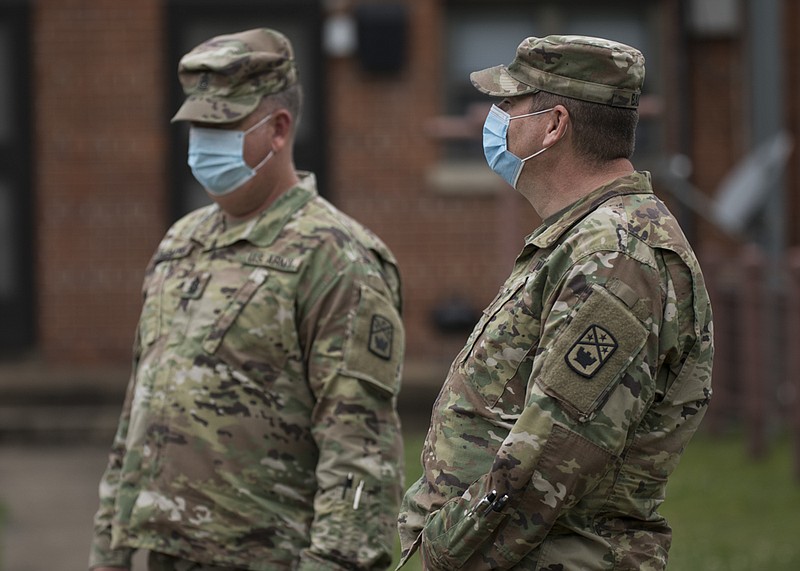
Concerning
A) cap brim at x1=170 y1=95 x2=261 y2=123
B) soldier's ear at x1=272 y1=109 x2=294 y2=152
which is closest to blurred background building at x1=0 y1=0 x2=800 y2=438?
soldier's ear at x1=272 y1=109 x2=294 y2=152

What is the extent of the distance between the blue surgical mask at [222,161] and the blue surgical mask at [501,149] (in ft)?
3.23

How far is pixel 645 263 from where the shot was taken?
2541 millimetres

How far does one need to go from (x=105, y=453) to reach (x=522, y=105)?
7.04 meters

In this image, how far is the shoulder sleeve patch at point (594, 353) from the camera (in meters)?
2.48

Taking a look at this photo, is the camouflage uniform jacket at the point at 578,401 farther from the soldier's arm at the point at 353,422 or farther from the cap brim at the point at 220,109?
the cap brim at the point at 220,109

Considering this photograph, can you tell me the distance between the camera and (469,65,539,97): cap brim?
8.98 ft

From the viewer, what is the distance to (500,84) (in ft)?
9.14

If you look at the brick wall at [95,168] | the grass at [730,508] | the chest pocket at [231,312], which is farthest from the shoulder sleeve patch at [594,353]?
the brick wall at [95,168]

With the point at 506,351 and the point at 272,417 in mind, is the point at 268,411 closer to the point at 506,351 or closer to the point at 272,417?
the point at 272,417

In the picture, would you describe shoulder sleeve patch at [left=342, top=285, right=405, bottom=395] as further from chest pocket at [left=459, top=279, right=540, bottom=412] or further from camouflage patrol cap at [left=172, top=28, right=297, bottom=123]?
chest pocket at [left=459, top=279, right=540, bottom=412]

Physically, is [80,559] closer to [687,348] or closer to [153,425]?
[153,425]

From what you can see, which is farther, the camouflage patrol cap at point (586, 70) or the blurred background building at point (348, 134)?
the blurred background building at point (348, 134)

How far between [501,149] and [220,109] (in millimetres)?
1128

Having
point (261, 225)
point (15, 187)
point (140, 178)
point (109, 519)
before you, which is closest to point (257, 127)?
point (261, 225)
